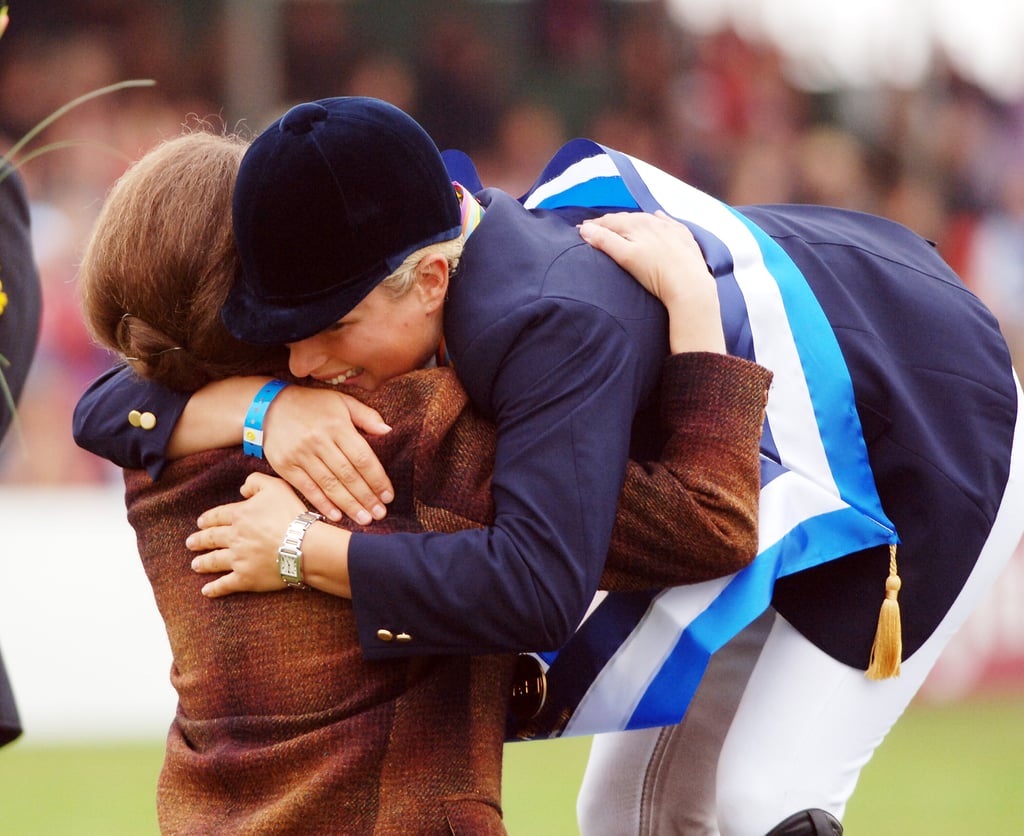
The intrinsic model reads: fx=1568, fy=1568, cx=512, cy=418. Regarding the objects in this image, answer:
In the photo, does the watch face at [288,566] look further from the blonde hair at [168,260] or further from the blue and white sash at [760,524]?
the blue and white sash at [760,524]

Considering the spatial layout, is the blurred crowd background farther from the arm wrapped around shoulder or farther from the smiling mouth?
the arm wrapped around shoulder

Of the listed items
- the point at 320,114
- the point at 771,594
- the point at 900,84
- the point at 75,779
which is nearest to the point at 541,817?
the point at 75,779

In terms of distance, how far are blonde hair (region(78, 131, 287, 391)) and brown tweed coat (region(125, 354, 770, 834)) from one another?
18 cm

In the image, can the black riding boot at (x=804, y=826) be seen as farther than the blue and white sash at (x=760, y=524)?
Yes

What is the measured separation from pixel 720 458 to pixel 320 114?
750 millimetres

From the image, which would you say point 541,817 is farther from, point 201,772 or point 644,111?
point 644,111

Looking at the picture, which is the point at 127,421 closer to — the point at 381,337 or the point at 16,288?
the point at 381,337

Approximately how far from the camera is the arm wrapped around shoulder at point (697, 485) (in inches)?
88.3

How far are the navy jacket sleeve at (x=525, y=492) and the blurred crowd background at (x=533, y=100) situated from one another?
4.85 meters

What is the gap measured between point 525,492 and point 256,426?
0.45 metres

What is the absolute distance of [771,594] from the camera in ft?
7.95

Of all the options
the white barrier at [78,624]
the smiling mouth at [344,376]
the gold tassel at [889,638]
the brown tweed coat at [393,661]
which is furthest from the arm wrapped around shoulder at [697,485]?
the white barrier at [78,624]

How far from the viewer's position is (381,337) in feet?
7.43

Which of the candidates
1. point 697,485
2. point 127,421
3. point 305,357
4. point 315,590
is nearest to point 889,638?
point 697,485
